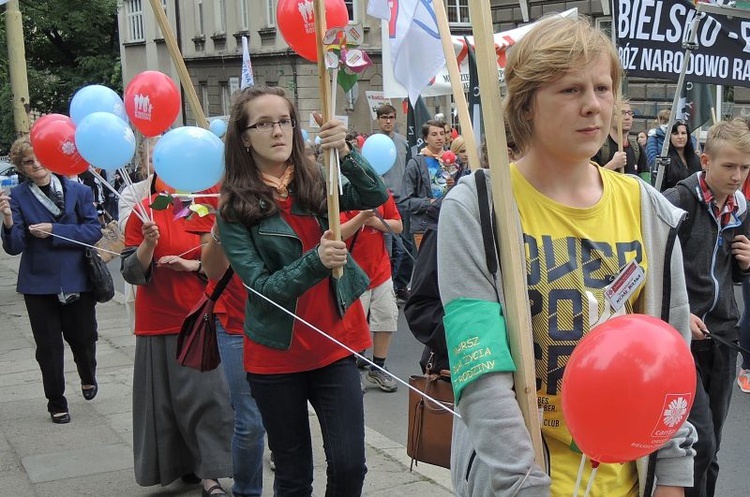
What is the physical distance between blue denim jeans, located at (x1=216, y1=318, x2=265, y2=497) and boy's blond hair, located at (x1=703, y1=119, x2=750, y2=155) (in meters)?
2.23

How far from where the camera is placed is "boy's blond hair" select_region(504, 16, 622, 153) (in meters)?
2.10

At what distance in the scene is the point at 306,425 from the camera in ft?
12.7

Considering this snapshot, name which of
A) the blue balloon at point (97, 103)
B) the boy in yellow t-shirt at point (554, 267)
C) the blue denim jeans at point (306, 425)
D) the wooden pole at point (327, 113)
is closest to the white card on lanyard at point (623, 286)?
the boy in yellow t-shirt at point (554, 267)

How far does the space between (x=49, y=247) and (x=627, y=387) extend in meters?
5.76

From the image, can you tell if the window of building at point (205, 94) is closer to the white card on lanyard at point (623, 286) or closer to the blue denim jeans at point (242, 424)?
the blue denim jeans at point (242, 424)

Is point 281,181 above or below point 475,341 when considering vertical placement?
above

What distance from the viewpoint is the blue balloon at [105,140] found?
5227 millimetres

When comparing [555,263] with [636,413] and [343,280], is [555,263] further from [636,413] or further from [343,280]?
[343,280]

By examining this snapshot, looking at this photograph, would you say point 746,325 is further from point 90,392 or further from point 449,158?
point 90,392

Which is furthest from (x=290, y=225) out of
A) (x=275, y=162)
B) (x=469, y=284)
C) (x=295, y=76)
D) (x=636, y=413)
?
(x=295, y=76)

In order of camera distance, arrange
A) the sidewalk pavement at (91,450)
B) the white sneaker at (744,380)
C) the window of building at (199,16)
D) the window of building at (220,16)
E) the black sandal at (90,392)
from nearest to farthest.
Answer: the sidewalk pavement at (91,450) < the white sneaker at (744,380) < the black sandal at (90,392) < the window of building at (220,16) < the window of building at (199,16)

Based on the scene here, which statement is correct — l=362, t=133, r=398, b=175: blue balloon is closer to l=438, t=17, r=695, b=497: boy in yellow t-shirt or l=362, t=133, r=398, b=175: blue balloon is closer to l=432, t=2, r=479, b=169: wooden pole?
l=432, t=2, r=479, b=169: wooden pole

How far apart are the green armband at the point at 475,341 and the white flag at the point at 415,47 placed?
2.75m

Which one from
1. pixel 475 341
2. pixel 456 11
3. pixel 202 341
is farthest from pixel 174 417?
pixel 456 11
